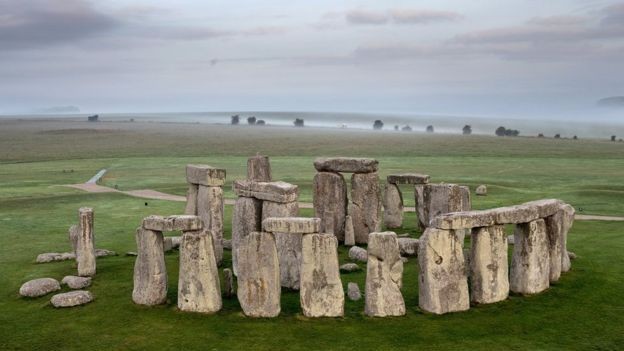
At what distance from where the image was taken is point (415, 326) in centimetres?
1480

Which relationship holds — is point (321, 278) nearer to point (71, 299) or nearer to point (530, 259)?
point (530, 259)

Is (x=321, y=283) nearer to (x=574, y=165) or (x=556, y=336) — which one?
(x=556, y=336)

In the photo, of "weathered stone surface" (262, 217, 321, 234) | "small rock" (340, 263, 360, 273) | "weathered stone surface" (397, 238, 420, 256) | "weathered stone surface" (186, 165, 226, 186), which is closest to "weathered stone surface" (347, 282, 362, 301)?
"small rock" (340, 263, 360, 273)

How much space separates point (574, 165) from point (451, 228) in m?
49.6

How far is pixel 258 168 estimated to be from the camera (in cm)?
2316

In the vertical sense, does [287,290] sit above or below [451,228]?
below

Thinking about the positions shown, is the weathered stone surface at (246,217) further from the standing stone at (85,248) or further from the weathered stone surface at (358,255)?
the standing stone at (85,248)

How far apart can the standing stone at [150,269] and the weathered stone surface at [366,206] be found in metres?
9.71

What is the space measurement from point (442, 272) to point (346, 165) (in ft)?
30.9

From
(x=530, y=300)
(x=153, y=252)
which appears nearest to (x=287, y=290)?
(x=153, y=252)

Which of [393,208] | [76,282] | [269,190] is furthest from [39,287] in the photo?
[393,208]

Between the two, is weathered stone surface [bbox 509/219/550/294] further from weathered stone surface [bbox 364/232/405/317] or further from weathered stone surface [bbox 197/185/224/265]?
weathered stone surface [bbox 197/185/224/265]

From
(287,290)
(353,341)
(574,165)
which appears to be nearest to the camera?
(353,341)

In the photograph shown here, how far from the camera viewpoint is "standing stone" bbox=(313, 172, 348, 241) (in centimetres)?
2422
